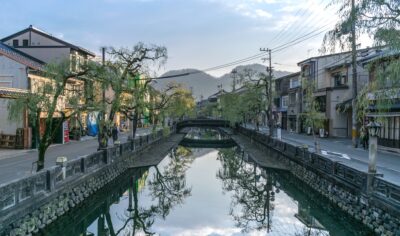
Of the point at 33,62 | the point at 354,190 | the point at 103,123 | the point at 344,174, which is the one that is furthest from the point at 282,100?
the point at 354,190

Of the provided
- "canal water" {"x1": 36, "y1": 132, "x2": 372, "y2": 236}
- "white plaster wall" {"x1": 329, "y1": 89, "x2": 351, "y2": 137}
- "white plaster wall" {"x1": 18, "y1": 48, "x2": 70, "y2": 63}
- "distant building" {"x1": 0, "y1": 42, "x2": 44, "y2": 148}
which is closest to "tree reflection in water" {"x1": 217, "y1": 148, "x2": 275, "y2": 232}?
"canal water" {"x1": 36, "y1": 132, "x2": 372, "y2": 236}

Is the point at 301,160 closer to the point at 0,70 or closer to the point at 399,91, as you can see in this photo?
the point at 399,91

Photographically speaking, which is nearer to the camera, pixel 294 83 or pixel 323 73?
pixel 323 73

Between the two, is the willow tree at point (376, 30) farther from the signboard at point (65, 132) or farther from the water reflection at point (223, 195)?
the signboard at point (65, 132)

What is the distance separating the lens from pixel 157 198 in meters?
22.1

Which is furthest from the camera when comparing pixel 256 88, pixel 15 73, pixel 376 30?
pixel 256 88

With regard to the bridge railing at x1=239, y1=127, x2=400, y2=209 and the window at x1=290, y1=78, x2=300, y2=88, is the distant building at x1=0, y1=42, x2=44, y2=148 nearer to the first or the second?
the bridge railing at x1=239, y1=127, x2=400, y2=209

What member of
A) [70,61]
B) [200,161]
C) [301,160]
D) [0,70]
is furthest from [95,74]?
[200,161]

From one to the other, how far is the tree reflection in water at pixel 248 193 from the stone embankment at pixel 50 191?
7835 millimetres

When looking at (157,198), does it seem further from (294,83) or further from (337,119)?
(294,83)

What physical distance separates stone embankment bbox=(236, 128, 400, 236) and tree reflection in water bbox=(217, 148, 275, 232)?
2.81 meters

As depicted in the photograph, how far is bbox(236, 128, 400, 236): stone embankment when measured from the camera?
41.7ft

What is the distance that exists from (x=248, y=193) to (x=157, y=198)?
19.7ft

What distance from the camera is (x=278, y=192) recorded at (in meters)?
23.4
